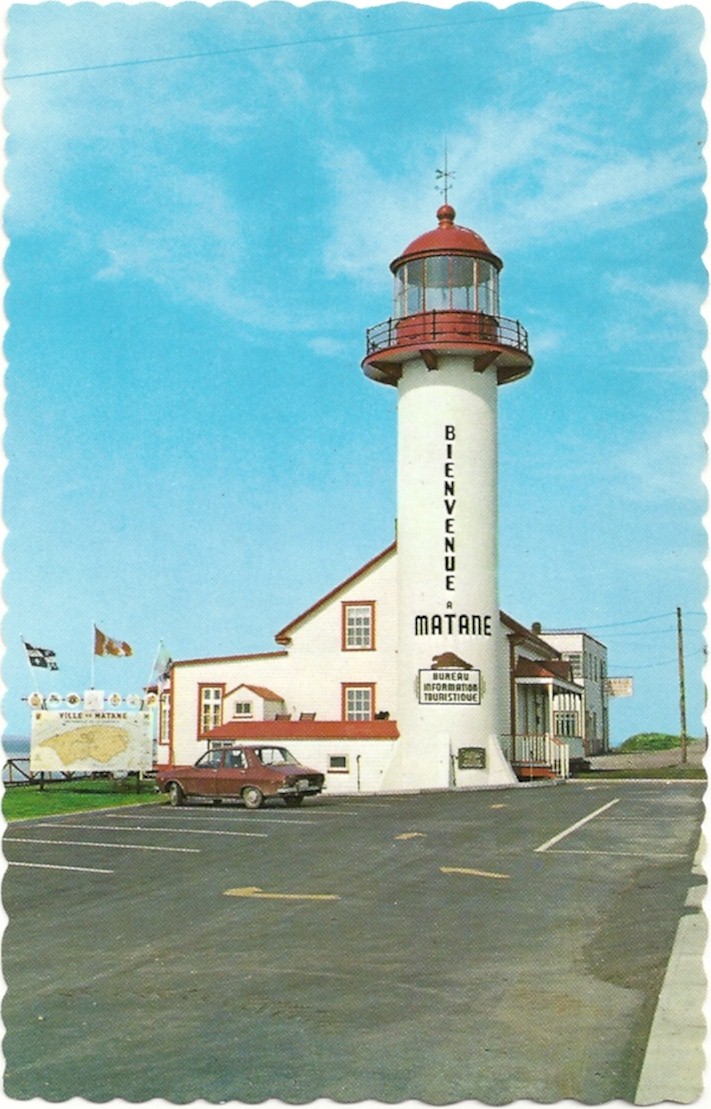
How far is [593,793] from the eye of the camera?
31812 millimetres

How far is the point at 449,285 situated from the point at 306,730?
1439cm

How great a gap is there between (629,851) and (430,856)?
9.56 ft

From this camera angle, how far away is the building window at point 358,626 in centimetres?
4162

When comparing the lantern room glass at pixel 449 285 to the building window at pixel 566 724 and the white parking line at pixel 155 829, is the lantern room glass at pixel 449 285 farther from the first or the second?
the white parking line at pixel 155 829

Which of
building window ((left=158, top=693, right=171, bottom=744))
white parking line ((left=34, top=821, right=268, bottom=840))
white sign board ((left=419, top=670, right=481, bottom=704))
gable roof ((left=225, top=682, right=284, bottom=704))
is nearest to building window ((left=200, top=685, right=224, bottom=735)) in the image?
gable roof ((left=225, top=682, right=284, bottom=704))

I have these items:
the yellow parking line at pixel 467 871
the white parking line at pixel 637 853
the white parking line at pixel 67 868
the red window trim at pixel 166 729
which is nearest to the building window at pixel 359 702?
the red window trim at pixel 166 729

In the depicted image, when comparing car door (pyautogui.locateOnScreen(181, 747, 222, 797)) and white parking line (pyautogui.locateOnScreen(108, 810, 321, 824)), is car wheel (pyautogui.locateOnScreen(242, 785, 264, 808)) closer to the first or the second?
car door (pyautogui.locateOnScreen(181, 747, 222, 797))

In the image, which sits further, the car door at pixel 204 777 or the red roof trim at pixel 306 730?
the red roof trim at pixel 306 730

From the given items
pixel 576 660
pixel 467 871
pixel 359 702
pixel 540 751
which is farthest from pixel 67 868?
pixel 576 660

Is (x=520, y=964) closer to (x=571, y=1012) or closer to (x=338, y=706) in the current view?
(x=571, y=1012)

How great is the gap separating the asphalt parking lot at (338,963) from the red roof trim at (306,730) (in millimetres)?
18684

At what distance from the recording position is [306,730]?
4003cm

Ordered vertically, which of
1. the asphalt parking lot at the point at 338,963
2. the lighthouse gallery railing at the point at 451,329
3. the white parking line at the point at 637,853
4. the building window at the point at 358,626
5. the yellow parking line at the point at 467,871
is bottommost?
the asphalt parking lot at the point at 338,963

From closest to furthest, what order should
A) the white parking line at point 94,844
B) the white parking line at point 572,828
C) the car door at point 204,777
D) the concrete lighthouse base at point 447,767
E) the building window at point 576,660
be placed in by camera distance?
the white parking line at point 94,844 → the white parking line at point 572,828 → the car door at point 204,777 → the concrete lighthouse base at point 447,767 → the building window at point 576,660
